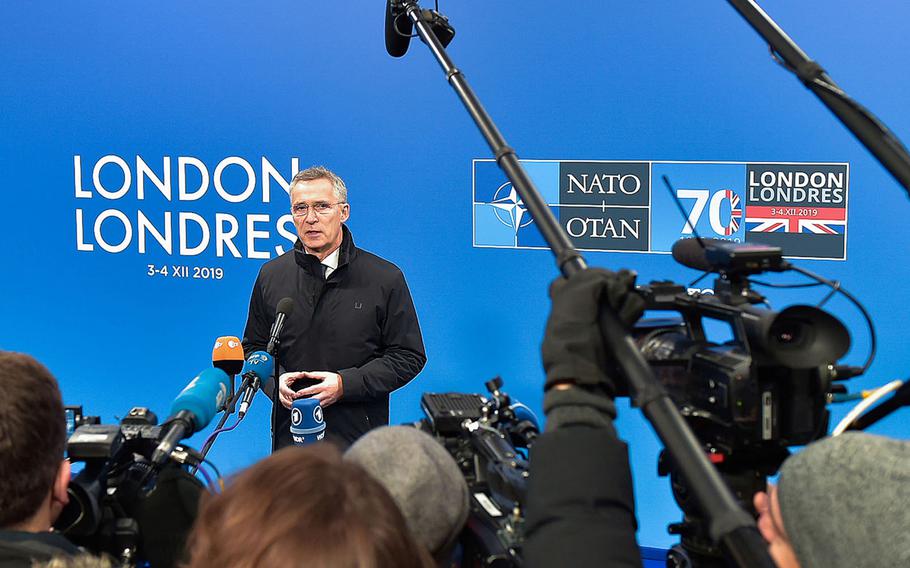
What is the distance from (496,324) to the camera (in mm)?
3459

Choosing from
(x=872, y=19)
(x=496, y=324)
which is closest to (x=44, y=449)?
(x=496, y=324)

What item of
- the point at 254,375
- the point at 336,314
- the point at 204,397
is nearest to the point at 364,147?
the point at 336,314

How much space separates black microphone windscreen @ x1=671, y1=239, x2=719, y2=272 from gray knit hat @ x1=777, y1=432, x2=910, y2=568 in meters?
0.55

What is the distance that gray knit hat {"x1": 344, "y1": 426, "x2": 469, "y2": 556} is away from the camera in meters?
0.93

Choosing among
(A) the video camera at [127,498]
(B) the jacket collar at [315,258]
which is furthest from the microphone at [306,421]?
(A) the video camera at [127,498]

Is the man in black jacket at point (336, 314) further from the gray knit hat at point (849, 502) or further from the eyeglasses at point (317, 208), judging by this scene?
the gray knit hat at point (849, 502)

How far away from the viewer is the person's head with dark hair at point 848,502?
0.71m

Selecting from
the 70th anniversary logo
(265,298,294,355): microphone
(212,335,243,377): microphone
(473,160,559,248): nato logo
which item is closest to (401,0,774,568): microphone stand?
(212,335,243,377): microphone

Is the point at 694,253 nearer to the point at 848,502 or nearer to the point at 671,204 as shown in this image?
the point at 848,502

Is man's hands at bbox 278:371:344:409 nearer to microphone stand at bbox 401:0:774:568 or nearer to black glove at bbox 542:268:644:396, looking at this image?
microphone stand at bbox 401:0:774:568

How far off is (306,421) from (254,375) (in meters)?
0.62

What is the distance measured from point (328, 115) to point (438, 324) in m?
0.93

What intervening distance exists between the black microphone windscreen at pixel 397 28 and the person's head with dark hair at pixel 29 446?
2.54 ft

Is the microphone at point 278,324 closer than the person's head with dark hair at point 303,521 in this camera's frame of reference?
No
